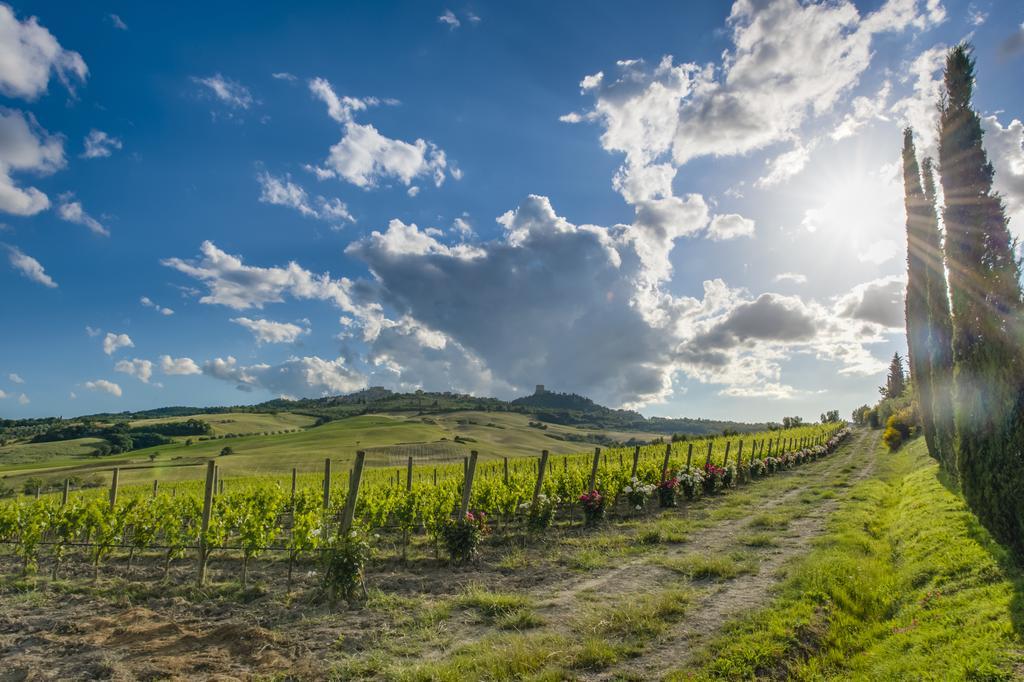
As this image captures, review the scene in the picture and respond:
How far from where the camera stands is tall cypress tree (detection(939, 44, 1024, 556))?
784cm

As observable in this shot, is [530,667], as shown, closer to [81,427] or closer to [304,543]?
[304,543]

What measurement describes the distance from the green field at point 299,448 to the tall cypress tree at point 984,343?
5689 cm

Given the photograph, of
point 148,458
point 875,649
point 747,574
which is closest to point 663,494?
point 747,574

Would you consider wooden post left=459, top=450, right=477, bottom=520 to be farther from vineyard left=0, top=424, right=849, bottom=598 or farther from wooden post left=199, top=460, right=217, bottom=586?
wooden post left=199, top=460, right=217, bottom=586

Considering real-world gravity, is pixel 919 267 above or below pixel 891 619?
above

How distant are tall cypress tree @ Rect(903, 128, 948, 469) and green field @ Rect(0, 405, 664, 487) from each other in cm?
5511

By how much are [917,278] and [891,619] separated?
2606cm

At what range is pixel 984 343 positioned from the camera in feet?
29.5

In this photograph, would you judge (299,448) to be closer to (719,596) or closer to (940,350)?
(940,350)

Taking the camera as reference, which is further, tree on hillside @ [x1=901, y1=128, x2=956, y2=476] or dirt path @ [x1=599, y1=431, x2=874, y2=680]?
Answer: tree on hillside @ [x1=901, y1=128, x2=956, y2=476]

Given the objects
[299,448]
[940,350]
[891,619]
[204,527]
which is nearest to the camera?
[891,619]

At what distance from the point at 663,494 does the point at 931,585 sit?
10.6 m

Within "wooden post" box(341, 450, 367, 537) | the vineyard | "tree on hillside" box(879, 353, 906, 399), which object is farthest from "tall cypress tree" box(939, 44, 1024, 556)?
"tree on hillside" box(879, 353, 906, 399)

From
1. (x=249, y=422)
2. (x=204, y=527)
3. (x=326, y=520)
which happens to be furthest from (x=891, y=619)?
(x=249, y=422)
